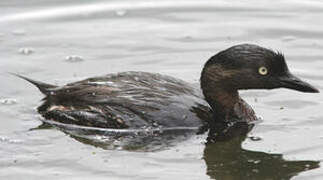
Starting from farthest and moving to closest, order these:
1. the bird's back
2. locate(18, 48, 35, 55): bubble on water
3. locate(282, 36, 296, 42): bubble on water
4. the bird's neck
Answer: locate(282, 36, 296, 42): bubble on water → locate(18, 48, 35, 55): bubble on water → the bird's neck → the bird's back

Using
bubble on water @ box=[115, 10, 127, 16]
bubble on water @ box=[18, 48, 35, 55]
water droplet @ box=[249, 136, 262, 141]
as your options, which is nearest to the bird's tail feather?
bubble on water @ box=[18, 48, 35, 55]

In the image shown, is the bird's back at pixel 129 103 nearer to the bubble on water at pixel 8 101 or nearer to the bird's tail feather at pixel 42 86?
the bird's tail feather at pixel 42 86

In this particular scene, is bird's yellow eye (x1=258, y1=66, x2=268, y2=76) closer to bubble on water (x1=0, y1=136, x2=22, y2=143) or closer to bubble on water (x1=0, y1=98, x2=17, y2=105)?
bubble on water (x1=0, y1=136, x2=22, y2=143)

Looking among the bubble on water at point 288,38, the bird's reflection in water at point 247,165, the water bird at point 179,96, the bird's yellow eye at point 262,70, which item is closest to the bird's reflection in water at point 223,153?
the bird's reflection in water at point 247,165

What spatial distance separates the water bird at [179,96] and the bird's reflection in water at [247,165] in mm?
460

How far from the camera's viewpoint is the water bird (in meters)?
10.5

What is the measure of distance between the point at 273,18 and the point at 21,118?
4.56m

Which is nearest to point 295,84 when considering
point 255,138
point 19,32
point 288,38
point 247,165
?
point 255,138

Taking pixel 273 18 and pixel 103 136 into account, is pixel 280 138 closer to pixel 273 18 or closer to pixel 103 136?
pixel 103 136

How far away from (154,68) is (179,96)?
1739 millimetres

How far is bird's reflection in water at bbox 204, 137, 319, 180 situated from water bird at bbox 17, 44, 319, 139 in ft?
1.51

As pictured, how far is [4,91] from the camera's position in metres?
11.6

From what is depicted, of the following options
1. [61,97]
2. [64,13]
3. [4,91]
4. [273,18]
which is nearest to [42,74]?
[4,91]

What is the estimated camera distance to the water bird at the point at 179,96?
10.5 metres
